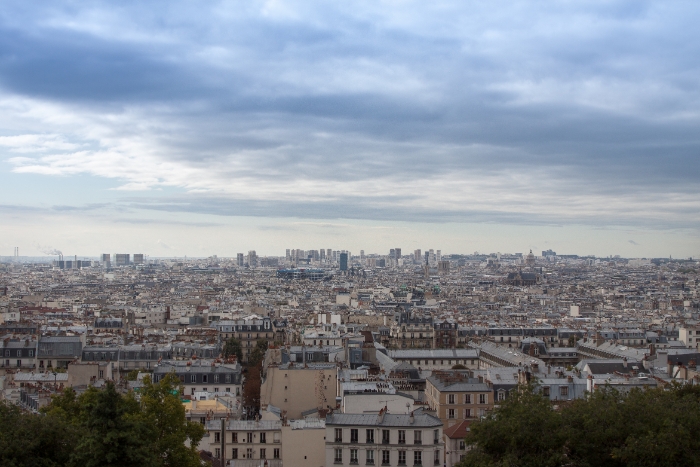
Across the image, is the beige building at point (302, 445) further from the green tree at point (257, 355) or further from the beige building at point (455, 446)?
the green tree at point (257, 355)

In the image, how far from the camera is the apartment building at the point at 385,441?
3167 centimetres

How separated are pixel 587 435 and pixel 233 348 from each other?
165 ft

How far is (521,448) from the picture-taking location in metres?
26.5

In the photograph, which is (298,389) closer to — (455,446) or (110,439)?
(455,446)

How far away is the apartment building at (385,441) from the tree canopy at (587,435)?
3579 millimetres

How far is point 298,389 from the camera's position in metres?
46.4

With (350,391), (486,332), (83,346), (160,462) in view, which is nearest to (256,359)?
(83,346)

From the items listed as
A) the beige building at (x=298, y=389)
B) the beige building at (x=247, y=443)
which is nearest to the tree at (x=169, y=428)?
the beige building at (x=247, y=443)

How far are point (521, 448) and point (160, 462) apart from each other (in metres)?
10.6

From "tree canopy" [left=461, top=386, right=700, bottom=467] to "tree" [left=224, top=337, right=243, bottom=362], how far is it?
46.9 meters

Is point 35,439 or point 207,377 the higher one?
point 35,439

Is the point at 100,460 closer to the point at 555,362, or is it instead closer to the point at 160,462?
the point at 160,462

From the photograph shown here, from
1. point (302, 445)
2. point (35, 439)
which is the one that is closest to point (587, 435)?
point (302, 445)

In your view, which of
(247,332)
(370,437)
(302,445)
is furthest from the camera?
(247,332)
